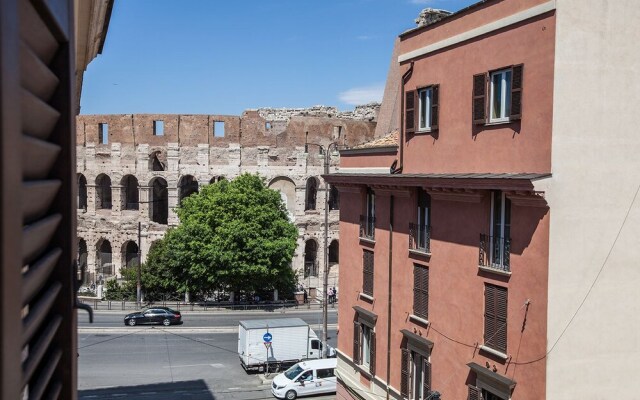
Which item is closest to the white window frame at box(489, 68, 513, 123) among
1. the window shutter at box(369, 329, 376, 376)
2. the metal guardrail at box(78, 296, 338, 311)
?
the window shutter at box(369, 329, 376, 376)

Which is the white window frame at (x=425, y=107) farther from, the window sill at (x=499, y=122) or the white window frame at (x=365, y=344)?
the white window frame at (x=365, y=344)

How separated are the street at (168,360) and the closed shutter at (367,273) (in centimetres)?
1020

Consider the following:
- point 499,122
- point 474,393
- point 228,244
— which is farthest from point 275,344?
point 499,122

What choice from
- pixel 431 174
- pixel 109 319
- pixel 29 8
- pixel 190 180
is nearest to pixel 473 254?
pixel 431 174

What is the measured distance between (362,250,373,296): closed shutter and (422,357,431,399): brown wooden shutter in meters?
3.30

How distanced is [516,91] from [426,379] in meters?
6.89

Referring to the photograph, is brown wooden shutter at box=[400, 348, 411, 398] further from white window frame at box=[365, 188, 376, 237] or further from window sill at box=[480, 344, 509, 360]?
white window frame at box=[365, 188, 376, 237]

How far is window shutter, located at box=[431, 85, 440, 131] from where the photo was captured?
14.9 metres

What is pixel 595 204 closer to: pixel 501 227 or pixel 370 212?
pixel 501 227

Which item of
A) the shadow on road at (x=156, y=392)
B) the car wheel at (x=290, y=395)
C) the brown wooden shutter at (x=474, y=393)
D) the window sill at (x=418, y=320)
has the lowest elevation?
the car wheel at (x=290, y=395)

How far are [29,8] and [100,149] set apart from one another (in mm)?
50415

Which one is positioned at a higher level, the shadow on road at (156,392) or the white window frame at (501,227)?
the white window frame at (501,227)

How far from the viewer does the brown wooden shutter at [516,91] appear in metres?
12.0

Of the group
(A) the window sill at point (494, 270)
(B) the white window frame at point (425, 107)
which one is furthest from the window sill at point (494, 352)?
(B) the white window frame at point (425, 107)
